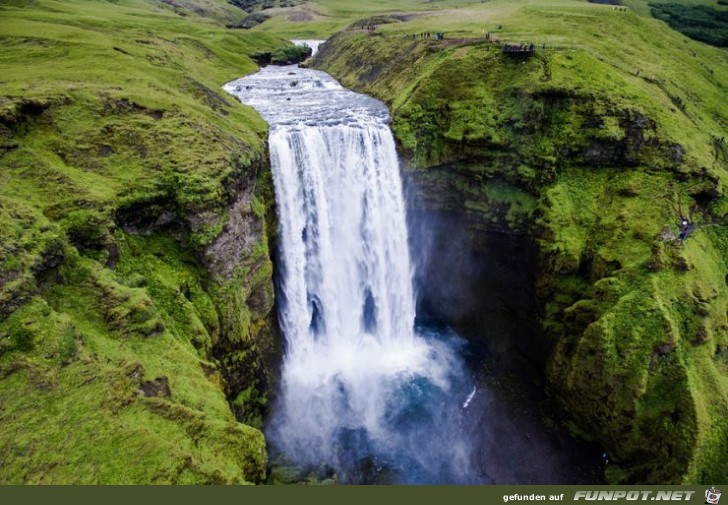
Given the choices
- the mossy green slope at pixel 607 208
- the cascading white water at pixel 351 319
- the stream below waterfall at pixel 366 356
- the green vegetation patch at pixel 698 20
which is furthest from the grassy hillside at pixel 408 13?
the stream below waterfall at pixel 366 356

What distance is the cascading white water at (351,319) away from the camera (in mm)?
20359

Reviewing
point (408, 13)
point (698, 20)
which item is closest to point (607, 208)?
point (408, 13)

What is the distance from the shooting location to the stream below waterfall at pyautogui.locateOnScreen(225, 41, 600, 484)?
1980 centimetres

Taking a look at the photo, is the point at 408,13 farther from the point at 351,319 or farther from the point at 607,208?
the point at 351,319

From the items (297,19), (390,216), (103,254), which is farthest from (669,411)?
(297,19)

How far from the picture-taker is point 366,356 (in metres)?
25.2

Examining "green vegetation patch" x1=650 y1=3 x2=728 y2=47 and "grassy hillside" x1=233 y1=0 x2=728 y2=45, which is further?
"green vegetation patch" x1=650 y1=3 x2=728 y2=47

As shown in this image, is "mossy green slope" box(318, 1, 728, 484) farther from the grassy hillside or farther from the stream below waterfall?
the grassy hillside

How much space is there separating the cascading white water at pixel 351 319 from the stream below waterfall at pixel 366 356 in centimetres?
6

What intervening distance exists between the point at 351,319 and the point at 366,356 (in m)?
2.36

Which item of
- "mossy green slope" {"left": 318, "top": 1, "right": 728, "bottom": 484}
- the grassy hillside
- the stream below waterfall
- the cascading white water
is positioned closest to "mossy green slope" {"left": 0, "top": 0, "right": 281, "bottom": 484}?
the cascading white water

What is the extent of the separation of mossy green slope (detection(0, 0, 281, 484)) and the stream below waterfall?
2.06 m

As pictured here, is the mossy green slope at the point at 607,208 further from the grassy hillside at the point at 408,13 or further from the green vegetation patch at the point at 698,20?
the green vegetation patch at the point at 698,20

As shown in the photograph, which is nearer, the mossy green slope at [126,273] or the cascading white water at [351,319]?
the mossy green slope at [126,273]
